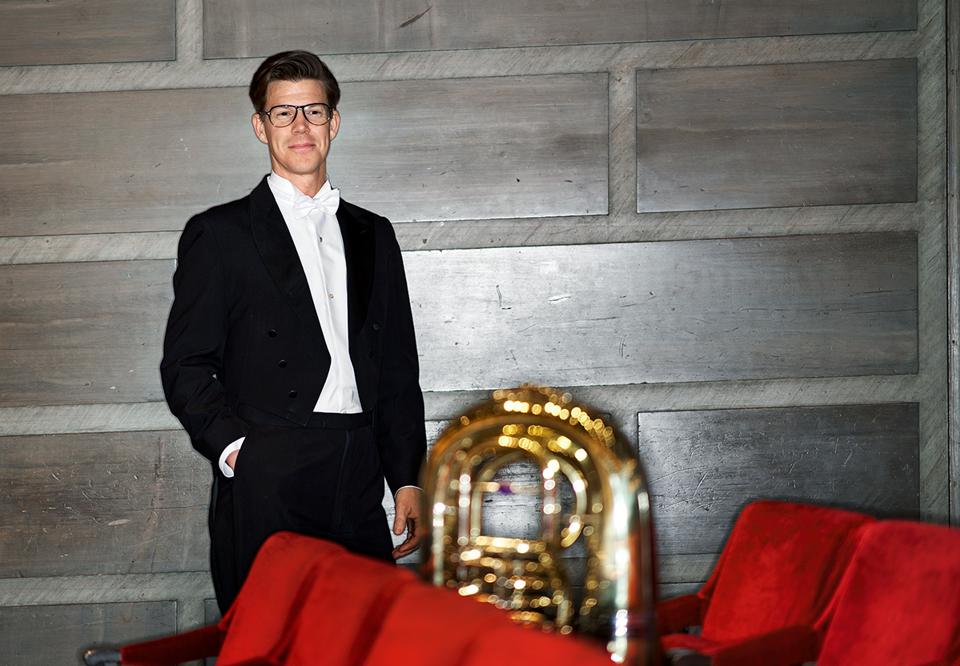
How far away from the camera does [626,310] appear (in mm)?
4035

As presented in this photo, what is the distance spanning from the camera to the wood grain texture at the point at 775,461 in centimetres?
406

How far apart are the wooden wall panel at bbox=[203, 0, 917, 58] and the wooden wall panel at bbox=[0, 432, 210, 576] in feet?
4.63

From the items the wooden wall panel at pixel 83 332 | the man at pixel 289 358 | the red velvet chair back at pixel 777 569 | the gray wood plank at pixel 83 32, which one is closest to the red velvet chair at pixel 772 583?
the red velvet chair back at pixel 777 569

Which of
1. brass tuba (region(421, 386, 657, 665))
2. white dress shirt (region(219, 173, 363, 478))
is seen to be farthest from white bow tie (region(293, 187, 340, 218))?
brass tuba (region(421, 386, 657, 665))

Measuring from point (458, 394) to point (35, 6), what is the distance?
199 cm

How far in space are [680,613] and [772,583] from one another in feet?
0.87

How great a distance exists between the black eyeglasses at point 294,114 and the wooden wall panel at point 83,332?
104 centimetres

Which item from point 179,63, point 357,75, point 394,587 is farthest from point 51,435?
point 394,587

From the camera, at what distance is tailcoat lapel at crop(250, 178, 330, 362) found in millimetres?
3076

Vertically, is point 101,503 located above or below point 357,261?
below

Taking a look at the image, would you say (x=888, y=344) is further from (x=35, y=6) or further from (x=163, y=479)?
(x=35, y=6)

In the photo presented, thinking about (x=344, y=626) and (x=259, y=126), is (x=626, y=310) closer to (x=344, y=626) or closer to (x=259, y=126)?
(x=259, y=126)

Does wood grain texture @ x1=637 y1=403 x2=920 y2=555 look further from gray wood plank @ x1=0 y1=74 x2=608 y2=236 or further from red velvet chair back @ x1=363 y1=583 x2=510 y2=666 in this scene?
red velvet chair back @ x1=363 y1=583 x2=510 y2=666

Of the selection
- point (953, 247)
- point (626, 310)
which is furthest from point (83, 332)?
point (953, 247)
